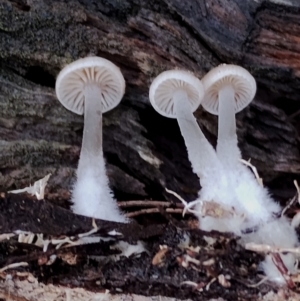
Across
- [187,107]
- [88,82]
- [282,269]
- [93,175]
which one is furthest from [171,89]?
[282,269]

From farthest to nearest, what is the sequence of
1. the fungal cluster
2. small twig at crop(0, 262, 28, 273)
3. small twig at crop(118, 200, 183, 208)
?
1. small twig at crop(118, 200, 183, 208)
2. the fungal cluster
3. small twig at crop(0, 262, 28, 273)

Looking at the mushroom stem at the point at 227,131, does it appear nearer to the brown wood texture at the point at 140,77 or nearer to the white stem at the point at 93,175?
the brown wood texture at the point at 140,77

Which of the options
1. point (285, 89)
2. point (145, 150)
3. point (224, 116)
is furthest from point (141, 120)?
point (285, 89)

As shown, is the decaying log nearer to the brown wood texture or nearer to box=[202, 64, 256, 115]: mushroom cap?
the brown wood texture

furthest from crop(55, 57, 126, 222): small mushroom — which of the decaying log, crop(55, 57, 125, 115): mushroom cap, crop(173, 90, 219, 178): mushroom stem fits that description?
crop(173, 90, 219, 178): mushroom stem

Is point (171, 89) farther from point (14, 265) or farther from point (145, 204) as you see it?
point (14, 265)

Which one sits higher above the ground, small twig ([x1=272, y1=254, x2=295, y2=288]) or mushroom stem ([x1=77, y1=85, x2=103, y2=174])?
mushroom stem ([x1=77, y1=85, x2=103, y2=174])

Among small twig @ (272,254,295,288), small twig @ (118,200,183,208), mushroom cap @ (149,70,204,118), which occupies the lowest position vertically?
small twig @ (272,254,295,288)

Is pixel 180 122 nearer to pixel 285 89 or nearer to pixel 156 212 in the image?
pixel 156 212
